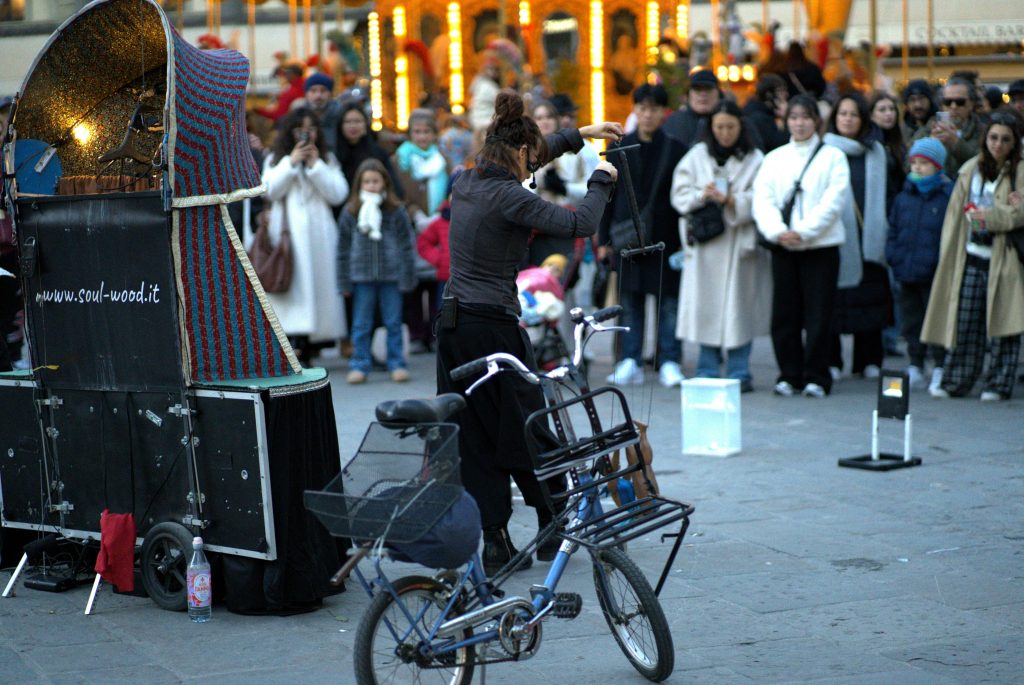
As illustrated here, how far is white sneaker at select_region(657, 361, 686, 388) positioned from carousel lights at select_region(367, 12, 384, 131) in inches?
588

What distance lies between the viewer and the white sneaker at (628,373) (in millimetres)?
10680

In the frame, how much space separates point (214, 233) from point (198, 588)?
138 cm

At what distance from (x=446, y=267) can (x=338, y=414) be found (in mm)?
2504

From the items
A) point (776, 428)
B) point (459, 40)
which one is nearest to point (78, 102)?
point (776, 428)

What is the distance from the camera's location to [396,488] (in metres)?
4.16

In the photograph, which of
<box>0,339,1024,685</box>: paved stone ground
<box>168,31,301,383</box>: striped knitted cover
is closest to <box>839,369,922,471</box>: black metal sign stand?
<box>0,339,1024,685</box>: paved stone ground

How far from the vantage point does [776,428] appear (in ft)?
30.2

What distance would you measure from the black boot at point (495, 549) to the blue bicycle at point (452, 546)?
1082 mm

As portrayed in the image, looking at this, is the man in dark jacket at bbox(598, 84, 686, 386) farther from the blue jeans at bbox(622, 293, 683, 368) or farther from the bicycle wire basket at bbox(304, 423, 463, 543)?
the bicycle wire basket at bbox(304, 423, 463, 543)

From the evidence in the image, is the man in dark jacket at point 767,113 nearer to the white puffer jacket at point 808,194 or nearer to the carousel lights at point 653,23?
the white puffer jacket at point 808,194

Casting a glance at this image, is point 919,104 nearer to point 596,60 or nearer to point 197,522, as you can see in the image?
point 197,522

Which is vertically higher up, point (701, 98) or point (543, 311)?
point (701, 98)

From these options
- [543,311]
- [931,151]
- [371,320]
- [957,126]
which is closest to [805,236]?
[931,151]

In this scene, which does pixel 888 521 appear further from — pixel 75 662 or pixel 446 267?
pixel 446 267
